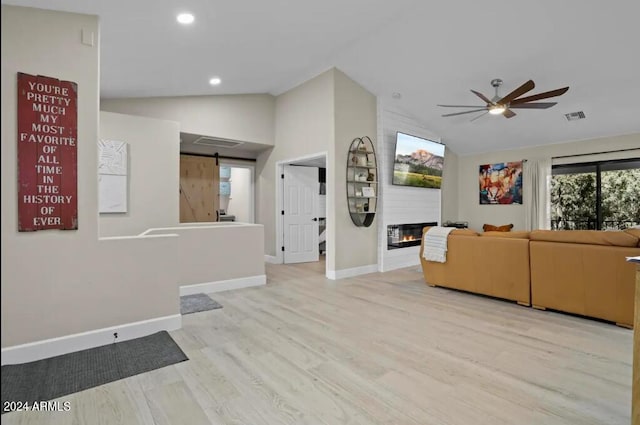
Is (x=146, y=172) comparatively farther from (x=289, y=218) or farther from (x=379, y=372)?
(x=379, y=372)

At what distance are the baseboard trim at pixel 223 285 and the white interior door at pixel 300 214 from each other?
6.17 feet

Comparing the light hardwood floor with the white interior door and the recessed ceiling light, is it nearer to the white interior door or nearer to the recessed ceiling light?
the recessed ceiling light

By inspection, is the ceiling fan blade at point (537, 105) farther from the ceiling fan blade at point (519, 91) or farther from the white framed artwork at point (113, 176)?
the white framed artwork at point (113, 176)

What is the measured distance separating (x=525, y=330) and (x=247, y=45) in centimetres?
418

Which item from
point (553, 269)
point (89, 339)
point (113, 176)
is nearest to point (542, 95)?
point (553, 269)

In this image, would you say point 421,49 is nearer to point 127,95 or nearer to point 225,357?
point 127,95

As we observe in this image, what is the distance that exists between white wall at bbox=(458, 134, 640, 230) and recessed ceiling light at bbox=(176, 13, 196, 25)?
6773 mm

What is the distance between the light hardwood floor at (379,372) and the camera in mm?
1933

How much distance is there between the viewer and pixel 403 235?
6547 millimetres

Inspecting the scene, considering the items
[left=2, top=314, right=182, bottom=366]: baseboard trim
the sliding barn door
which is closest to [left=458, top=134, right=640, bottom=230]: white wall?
the sliding barn door

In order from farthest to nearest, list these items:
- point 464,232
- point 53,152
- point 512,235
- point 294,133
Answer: point 294,133 → point 464,232 → point 512,235 → point 53,152

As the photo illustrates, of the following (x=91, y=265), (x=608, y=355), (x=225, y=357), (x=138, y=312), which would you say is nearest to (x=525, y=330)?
(x=608, y=355)

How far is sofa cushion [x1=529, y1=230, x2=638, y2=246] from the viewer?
3225 millimetres

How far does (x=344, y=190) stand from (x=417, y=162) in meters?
1.87
